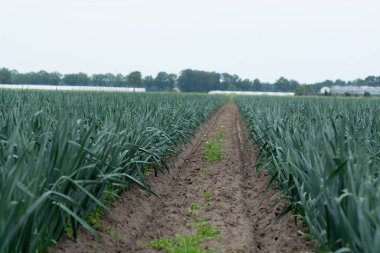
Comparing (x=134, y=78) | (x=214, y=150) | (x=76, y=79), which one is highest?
(x=134, y=78)

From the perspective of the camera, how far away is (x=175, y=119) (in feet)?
32.1

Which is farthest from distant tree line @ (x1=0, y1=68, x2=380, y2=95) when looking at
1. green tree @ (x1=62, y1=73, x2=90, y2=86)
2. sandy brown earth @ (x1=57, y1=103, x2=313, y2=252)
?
sandy brown earth @ (x1=57, y1=103, x2=313, y2=252)

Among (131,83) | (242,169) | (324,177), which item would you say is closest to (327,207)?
(324,177)

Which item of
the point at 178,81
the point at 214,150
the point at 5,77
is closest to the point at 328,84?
the point at 178,81

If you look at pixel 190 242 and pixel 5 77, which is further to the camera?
pixel 5 77

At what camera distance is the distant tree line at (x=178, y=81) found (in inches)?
3282

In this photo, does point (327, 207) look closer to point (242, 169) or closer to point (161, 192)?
point (161, 192)

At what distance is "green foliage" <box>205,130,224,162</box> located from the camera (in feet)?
32.4

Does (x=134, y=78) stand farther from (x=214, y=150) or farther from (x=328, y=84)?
(x=214, y=150)

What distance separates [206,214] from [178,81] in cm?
11033

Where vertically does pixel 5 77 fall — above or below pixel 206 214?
above

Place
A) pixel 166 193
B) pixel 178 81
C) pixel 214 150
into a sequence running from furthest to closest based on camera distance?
1. pixel 178 81
2. pixel 214 150
3. pixel 166 193

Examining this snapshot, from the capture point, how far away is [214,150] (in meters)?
11.0

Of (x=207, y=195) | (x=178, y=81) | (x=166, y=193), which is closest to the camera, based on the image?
(x=207, y=195)
